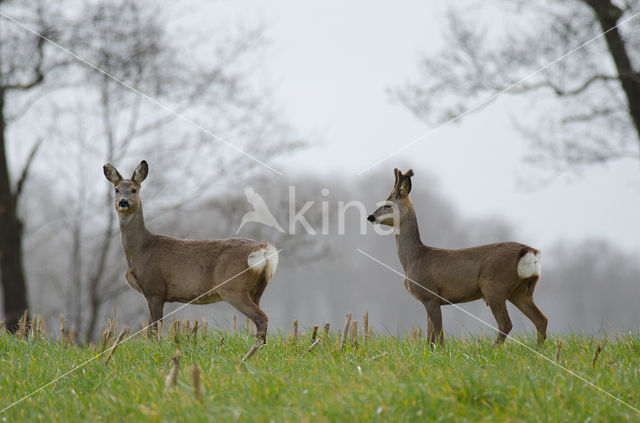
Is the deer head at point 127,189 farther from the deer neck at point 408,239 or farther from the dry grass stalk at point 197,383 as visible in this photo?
the dry grass stalk at point 197,383

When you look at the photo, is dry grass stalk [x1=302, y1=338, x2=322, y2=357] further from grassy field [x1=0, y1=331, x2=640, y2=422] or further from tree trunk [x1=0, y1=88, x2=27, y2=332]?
tree trunk [x1=0, y1=88, x2=27, y2=332]

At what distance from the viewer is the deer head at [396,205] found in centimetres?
690

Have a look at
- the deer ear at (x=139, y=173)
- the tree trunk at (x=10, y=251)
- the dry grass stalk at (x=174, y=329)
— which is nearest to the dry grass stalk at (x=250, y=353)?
the dry grass stalk at (x=174, y=329)

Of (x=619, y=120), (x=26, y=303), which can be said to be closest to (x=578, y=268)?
(x=619, y=120)

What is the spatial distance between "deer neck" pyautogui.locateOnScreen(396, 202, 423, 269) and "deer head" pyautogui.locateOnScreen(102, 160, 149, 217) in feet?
9.08

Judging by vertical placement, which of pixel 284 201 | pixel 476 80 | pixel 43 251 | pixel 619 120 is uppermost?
pixel 476 80

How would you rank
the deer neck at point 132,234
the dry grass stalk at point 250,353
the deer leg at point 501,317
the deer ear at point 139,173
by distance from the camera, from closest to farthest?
the dry grass stalk at point 250,353 → the deer leg at point 501,317 → the deer ear at point 139,173 → the deer neck at point 132,234

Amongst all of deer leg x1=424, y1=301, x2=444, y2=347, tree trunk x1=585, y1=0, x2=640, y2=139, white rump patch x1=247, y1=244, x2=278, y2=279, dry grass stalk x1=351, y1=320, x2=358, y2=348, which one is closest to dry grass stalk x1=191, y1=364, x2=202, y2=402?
dry grass stalk x1=351, y1=320, x2=358, y2=348

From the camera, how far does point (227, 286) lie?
6.73m

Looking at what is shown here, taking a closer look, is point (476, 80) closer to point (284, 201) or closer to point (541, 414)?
point (284, 201)

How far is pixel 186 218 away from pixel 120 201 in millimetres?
8548

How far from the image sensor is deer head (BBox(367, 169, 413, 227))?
6.90m

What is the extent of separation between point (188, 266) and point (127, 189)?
103 cm

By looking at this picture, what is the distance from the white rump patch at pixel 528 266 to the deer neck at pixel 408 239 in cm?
105
